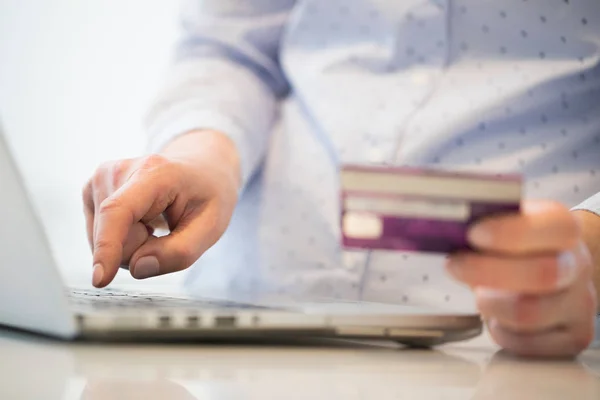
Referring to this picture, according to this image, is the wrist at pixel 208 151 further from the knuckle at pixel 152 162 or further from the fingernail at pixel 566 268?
the fingernail at pixel 566 268

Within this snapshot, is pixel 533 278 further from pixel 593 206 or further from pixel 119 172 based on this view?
pixel 119 172

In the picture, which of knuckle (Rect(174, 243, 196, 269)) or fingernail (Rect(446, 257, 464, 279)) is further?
knuckle (Rect(174, 243, 196, 269))

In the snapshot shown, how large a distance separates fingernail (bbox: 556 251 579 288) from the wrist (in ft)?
1.11

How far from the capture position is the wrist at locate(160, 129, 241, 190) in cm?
64

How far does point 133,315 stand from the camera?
1.26 ft

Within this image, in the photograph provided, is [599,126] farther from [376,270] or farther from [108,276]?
[108,276]

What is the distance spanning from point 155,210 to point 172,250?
1.7 inches

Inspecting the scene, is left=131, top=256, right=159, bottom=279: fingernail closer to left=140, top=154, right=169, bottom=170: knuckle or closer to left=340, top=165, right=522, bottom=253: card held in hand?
left=140, top=154, right=169, bottom=170: knuckle

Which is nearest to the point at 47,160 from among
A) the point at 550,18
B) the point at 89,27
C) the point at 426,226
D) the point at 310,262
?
the point at 89,27

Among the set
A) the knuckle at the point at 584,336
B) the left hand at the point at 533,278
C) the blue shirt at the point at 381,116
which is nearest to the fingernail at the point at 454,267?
the left hand at the point at 533,278

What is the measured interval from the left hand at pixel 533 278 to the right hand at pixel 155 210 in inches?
8.9

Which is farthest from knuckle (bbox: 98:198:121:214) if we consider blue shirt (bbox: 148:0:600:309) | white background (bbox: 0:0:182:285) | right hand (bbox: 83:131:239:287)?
white background (bbox: 0:0:182:285)

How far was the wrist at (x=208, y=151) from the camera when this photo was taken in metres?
0.64

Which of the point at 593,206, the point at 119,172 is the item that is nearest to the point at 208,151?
the point at 119,172
